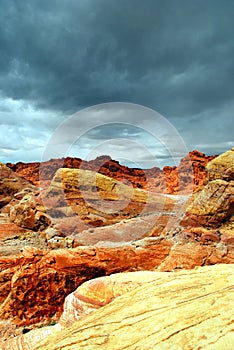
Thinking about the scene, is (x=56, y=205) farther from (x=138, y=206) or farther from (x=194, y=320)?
(x=194, y=320)

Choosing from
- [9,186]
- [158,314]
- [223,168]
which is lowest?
[158,314]

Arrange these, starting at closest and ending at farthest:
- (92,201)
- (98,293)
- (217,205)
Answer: (98,293) → (217,205) → (92,201)

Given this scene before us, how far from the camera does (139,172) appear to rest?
369 ft

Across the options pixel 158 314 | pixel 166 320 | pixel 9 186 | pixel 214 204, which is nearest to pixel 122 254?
pixel 214 204

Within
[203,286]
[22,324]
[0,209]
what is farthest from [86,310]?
[0,209]

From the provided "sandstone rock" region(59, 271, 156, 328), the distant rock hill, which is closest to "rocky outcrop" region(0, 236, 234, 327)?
"sandstone rock" region(59, 271, 156, 328)

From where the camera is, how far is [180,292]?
7535mm

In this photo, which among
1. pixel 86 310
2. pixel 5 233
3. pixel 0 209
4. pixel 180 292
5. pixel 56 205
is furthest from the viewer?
pixel 0 209

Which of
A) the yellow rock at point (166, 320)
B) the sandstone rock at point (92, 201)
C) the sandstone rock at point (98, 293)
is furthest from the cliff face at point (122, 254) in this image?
the sandstone rock at point (92, 201)

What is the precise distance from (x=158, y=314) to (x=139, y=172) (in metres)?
106

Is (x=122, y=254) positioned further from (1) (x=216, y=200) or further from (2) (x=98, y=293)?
(1) (x=216, y=200)

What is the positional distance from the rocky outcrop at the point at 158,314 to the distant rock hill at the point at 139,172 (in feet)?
241

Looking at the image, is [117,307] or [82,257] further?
[82,257]

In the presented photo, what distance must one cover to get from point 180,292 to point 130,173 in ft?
324
